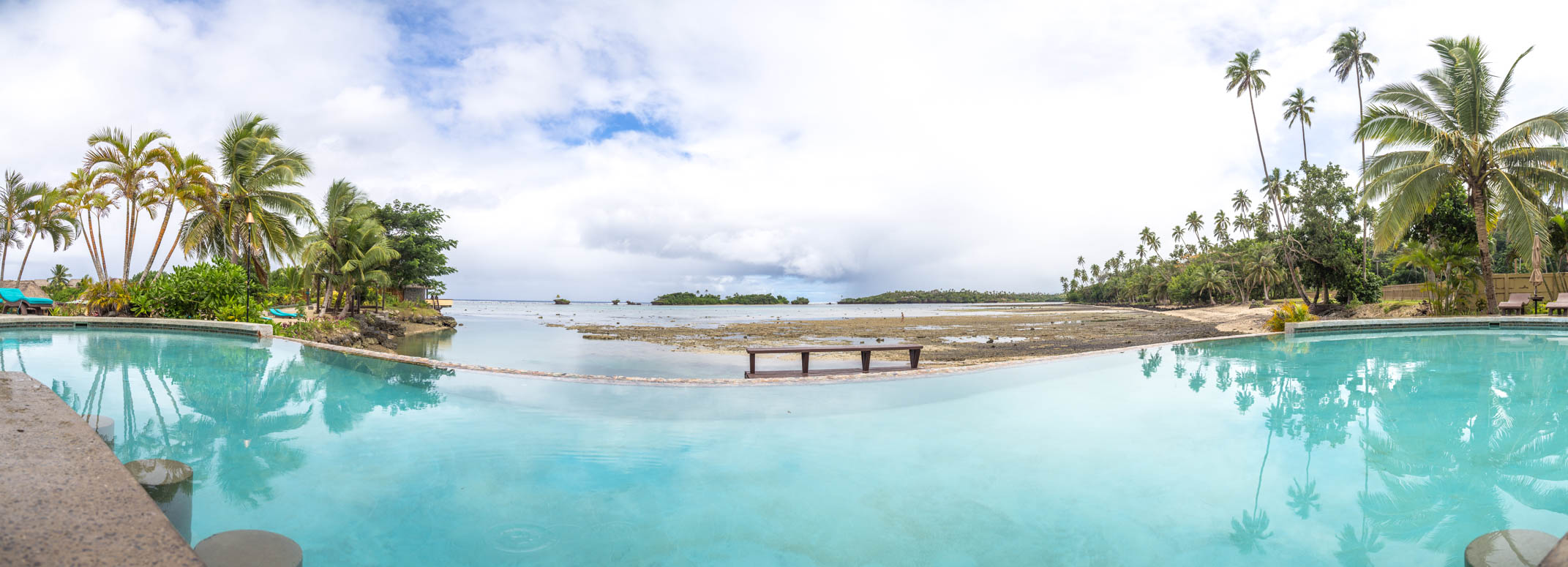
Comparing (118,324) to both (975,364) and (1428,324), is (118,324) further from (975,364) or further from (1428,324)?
(1428,324)

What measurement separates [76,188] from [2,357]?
17084mm

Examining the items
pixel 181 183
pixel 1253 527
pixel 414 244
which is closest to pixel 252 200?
pixel 181 183

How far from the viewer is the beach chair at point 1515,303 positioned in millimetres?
19141

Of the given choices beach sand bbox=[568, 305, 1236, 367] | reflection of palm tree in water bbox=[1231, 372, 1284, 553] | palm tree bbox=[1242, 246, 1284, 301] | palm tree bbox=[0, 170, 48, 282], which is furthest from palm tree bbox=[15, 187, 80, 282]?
palm tree bbox=[1242, 246, 1284, 301]

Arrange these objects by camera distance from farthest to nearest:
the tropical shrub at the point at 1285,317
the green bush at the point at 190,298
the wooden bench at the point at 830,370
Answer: the tropical shrub at the point at 1285,317, the green bush at the point at 190,298, the wooden bench at the point at 830,370

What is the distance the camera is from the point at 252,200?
758 inches

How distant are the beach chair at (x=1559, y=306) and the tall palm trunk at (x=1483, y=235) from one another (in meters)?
1.58

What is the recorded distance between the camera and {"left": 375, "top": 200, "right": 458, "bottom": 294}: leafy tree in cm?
3030

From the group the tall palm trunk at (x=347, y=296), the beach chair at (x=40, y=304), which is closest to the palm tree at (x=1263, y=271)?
the tall palm trunk at (x=347, y=296)

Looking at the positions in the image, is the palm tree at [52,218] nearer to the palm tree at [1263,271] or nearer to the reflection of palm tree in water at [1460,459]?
the reflection of palm tree in water at [1460,459]

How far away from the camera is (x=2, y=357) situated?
1020cm

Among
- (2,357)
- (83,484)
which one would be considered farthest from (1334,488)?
(2,357)

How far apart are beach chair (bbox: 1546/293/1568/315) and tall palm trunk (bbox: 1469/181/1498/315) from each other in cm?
158

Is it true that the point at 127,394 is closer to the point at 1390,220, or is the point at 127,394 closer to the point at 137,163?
the point at 137,163
